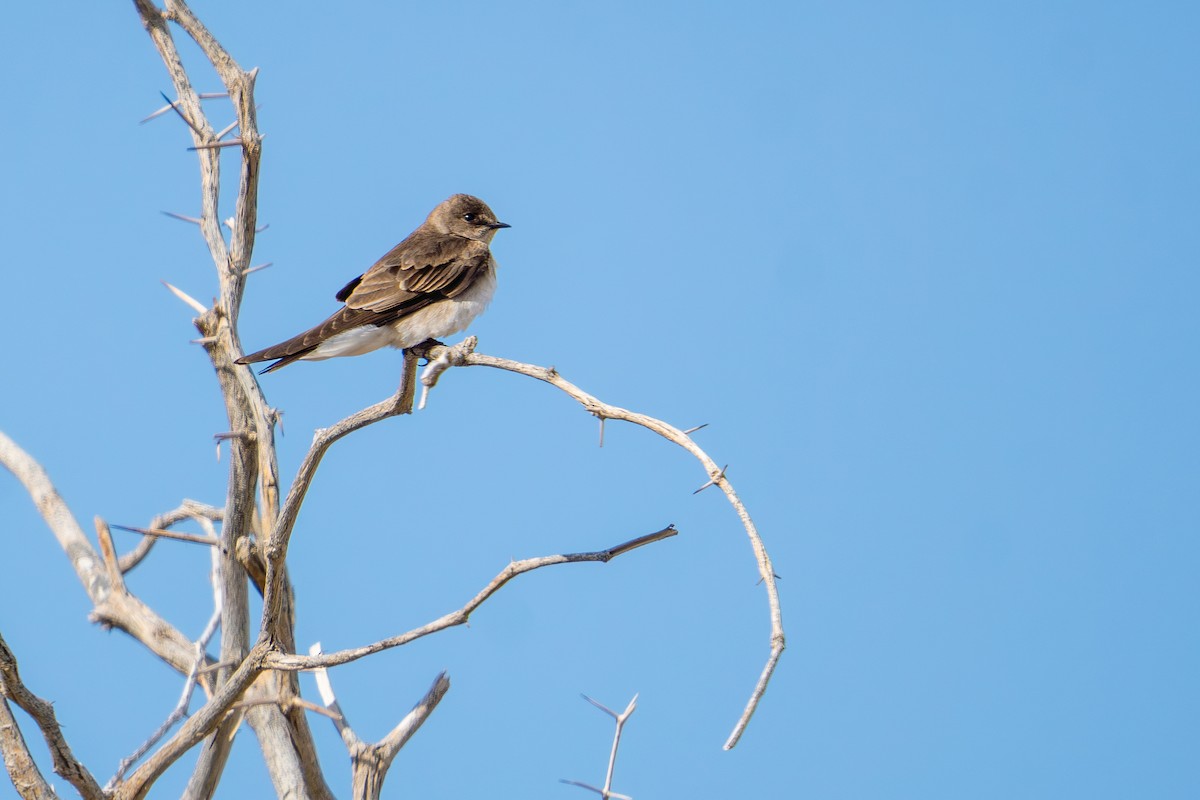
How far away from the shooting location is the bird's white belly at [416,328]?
8.41 m

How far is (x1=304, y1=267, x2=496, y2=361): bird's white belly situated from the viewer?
841 cm

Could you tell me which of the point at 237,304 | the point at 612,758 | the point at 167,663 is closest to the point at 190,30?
the point at 237,304

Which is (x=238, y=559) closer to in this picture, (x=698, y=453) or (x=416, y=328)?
(x=416, y=328)

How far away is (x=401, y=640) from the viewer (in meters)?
6.16

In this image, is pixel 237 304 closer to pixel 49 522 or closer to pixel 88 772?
pixel 49 522

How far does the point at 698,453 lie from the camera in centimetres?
522

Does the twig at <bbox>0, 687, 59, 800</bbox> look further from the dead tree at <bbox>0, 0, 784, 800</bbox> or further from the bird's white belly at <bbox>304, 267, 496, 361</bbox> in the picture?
the bird's white belly at <bbox>304, 267, 496, 361</bbox>

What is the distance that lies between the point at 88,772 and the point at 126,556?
3.21 meters

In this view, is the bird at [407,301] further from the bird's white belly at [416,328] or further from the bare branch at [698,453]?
the bare branch at [698,453]

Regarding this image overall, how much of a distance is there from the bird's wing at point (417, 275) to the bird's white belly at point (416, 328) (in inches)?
2.9

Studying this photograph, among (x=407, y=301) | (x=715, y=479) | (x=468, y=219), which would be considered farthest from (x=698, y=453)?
(x=468, y=219)

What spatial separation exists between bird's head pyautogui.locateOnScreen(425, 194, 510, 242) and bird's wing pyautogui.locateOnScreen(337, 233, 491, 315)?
760mm

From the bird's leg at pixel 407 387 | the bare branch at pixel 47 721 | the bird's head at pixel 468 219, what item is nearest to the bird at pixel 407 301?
the bird's head at pixel 468 219

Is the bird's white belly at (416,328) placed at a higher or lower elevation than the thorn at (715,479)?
higher
